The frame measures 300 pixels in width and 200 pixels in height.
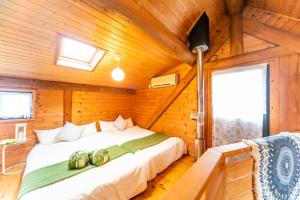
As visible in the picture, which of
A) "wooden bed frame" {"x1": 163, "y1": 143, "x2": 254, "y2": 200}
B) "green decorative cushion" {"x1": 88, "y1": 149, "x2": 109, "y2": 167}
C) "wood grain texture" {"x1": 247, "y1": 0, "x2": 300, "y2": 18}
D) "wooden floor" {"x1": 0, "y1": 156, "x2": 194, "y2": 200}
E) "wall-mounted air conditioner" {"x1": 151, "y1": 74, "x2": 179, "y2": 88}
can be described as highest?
"wood grain texture" {"x1": 247, "y1": 0, "x2": 300, "y2": 18}

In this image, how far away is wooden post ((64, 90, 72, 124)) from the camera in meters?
3.21

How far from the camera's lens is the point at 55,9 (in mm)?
1533

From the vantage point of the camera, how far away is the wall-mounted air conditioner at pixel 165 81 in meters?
3.37

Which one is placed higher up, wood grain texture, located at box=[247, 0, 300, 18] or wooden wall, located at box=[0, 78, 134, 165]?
wood grain texture, located at box=[247, 0, 300, 18]

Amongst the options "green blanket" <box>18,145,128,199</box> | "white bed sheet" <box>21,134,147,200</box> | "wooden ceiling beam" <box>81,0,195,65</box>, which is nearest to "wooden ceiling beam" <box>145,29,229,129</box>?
"wooden ceiling beam" <box>81,0,195,65</box>

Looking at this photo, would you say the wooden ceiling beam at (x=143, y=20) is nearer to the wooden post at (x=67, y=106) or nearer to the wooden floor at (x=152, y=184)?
the wooden floor at (x=152, y=184)

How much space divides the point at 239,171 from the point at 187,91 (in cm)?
228

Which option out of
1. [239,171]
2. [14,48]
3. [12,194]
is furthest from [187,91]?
[12,194]

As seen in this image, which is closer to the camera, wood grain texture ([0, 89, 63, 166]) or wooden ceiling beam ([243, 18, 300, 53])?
wooden ceiling beam ([243, 18, 300, 53])

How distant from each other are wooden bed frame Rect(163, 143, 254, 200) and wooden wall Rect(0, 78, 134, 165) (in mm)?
3096

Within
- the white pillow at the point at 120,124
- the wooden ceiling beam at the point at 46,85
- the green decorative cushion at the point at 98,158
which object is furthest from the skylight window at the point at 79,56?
the green decorative cushion at the point at 98,158

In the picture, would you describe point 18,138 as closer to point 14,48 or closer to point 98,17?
point 14,48

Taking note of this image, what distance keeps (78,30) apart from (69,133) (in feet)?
6.87

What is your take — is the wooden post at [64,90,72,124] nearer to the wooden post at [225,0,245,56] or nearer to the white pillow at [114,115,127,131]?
the white pillow at [114,115,127,131]
